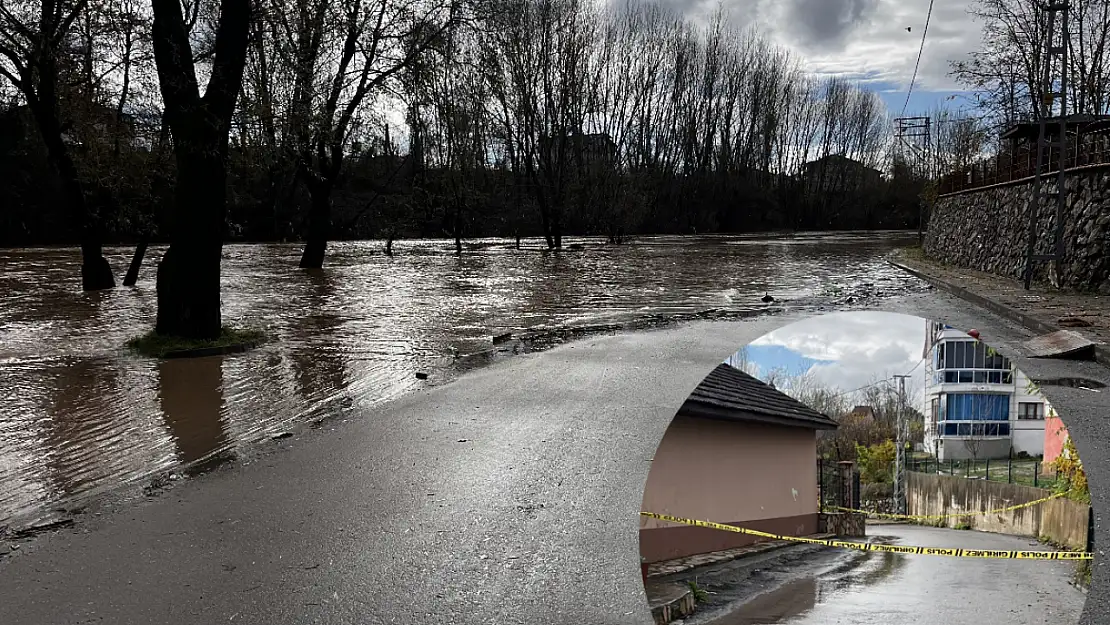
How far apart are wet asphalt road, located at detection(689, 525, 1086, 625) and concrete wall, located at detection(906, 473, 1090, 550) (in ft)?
0.07

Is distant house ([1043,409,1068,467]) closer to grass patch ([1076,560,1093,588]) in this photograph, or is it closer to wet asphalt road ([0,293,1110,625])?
grass patch ([1076,560,1093,588])

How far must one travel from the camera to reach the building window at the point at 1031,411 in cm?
110

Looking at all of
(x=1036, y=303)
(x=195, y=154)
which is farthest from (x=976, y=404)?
(x=1036, y=303)

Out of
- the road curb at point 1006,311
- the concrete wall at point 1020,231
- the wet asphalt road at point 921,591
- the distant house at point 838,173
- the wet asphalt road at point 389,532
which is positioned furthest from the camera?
the distant house at point 838,173

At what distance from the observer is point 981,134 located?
35.8 m

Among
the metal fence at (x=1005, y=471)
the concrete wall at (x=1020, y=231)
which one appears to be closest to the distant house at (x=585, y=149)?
the concrete wall at (x=1020, y=231)

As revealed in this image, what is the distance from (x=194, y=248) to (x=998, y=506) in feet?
36.2

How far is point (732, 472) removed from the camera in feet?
3.73

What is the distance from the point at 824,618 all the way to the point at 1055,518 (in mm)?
298

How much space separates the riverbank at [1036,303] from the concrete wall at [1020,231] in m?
0.52

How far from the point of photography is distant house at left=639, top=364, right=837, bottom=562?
3.63 ft

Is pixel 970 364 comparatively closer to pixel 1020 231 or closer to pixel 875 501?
pixel 875 501

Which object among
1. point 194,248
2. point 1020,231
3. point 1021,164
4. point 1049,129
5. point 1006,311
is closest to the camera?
point 194,248

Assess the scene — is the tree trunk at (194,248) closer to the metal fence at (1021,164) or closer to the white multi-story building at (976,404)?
the white multi-story building at (976,404)
